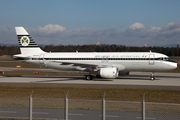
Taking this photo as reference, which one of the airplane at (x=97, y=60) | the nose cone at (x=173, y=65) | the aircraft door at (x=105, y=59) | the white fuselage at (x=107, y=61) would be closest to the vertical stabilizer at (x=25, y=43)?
the airplane at (x=97, y=60)

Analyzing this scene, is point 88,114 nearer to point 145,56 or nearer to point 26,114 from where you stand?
point 26,114

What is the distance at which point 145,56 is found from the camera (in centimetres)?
4144

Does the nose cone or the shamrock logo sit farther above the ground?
the shamrock logo

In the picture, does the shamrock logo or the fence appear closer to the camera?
the fence

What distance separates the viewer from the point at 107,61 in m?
42.8

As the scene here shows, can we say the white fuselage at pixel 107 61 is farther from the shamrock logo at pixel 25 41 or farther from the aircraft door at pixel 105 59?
the shamrock logo at pixel 25 41

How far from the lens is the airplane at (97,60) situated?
135 feet

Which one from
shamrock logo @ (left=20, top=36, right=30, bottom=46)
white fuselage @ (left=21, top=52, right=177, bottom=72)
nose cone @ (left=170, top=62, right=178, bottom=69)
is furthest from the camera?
shamrock logo @ (left=20, top=36, right=30, bottom=46)

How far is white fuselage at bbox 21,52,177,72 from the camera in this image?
135 ft

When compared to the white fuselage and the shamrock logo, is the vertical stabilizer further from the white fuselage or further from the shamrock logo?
the white fuselage

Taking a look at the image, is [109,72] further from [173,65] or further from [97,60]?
[173,65]

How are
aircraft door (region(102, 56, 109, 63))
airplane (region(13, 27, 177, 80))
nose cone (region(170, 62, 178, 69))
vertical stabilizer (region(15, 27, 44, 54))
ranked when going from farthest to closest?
vertical stabilizer (region(15, 27, 44, 54)) < aircraft door (region(102, 56, 109, 63)) < airplane (region(13, 27, 177, 80)) < nose cone (region(170, 62, 178, 69))

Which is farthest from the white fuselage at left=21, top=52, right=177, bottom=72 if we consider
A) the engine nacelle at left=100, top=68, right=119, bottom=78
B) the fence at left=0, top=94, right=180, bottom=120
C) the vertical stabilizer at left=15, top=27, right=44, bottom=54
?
the fence at left=0, top=94, right=180, bottom=120

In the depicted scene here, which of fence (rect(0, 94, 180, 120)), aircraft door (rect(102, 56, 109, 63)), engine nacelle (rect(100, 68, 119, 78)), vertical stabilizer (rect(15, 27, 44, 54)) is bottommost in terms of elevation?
fence (rect(0, 94, 180, 120))
